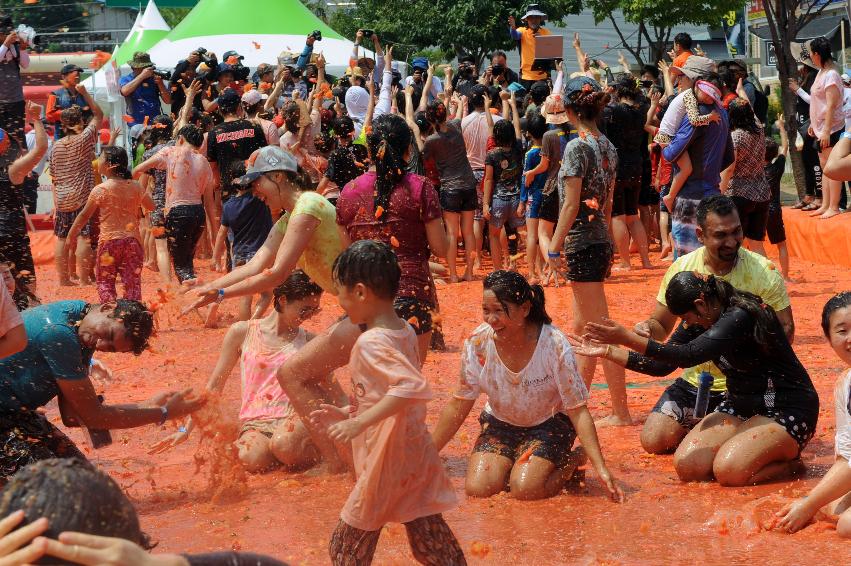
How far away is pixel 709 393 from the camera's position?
6.24 m

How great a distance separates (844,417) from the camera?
4891 millimetres

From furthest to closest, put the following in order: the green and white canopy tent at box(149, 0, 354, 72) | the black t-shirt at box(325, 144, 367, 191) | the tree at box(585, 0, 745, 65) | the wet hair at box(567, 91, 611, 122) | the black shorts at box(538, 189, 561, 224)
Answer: the tree at box(585, 0, 745, 65) → the green and white canopy tent at box(149, 0, 354, 72) → the black t-shirt at box(325, 144, 367, 191) → the black shorts at box(538, 189, 561, 224) → the wet hair at box(567, 91, 611, 122)

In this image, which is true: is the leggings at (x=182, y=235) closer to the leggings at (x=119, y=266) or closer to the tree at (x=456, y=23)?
the leggings at (x=119, y=266)

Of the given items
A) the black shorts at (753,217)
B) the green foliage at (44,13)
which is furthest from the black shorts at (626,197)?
the green foliage at (44,13)

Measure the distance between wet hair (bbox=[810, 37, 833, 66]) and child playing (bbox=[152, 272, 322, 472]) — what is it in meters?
7.89

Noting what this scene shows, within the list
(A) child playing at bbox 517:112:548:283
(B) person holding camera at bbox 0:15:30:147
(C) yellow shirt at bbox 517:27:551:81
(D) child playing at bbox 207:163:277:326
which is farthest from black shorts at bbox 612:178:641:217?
(B) person holding camera at bbox 0:15:30:147

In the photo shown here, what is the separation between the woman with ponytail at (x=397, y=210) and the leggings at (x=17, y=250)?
3538mm

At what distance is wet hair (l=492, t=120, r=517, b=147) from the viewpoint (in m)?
13.2

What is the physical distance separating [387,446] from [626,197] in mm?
9508

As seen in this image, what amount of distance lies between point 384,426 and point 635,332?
6.87 feet

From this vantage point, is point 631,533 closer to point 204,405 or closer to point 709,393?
point 709,393

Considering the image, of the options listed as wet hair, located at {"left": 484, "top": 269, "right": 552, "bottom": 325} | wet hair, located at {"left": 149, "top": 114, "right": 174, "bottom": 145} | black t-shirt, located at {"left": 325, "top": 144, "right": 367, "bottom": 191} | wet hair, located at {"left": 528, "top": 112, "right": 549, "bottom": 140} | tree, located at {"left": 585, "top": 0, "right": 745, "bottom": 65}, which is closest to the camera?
wet hair, located at {"left": 484, "top": 269, "right": 552, "bottom": 325}

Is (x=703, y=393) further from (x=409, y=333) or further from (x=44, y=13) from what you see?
(x=44, y=13)

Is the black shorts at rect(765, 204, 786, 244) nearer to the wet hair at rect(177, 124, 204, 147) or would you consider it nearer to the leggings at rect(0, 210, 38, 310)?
the wet hair at rect(177, 124, 204, 147)
